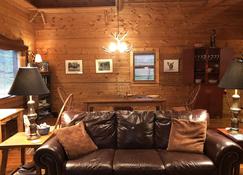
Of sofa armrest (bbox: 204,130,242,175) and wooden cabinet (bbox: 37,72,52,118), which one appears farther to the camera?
wooden cabinet (bbox: 37,72,52,118)

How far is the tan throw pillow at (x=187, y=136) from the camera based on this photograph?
2.99m

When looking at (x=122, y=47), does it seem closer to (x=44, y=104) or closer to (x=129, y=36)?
(x=129, y=36)

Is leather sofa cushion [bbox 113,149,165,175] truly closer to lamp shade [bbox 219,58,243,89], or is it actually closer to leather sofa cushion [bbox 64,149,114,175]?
leather sofa cushion [bbox 64,149,114,175]

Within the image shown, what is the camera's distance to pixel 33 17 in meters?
6.76

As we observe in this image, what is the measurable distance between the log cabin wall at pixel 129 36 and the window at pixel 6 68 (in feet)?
4.65

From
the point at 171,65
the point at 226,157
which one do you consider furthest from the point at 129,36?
the point at 226,157

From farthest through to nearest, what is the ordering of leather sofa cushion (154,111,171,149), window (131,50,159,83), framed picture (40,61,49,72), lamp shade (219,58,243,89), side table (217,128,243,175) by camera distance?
window (131,50,159,83) → framed picture (40,61,49,72) → leather sofa cushion (154,111,171,149) → lamp shade (219,58,243,89) → side table (217,128,243,175)

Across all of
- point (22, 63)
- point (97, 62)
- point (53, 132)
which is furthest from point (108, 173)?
point (97, 62)

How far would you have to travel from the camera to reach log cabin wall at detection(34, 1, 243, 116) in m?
6.82

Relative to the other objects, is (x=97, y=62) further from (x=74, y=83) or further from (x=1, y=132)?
(x=1, y=132)

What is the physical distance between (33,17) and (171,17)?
390cm

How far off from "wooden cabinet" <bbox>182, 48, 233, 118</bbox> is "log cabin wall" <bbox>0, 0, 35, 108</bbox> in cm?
427

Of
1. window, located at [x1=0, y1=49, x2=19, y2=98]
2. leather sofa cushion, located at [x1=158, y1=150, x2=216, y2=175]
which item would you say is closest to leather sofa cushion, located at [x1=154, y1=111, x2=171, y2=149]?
leather sofa cushion, located at [x1=158, y1=150, x2=216, y2=175]

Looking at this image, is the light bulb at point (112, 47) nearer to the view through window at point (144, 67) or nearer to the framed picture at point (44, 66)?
the view through window at point (144, 67)
